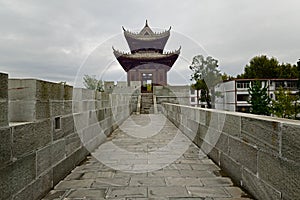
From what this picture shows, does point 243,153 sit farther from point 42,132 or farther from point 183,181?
point 42,132

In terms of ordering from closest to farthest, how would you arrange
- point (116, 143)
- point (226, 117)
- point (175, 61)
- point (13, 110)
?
point (13, 110), point (226, 117), point (116, 143), point (175, 61)

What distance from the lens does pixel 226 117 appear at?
304 centimetres

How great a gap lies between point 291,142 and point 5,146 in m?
1.87

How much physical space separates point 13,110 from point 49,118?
43 centimetres

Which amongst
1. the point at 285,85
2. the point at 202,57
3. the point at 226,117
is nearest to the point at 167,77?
the point at 202,57

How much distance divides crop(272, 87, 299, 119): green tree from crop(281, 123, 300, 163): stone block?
101 ft

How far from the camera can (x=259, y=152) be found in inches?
83.0

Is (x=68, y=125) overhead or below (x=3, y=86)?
below

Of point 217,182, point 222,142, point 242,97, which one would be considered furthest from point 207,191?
point 242,97

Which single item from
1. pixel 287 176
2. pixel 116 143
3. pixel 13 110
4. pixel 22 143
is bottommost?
pixel 116 143

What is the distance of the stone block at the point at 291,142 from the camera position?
61.3 inches

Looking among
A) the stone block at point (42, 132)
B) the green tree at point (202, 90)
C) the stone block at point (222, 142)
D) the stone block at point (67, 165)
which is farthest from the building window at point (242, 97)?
the stone block at point (42, 132)

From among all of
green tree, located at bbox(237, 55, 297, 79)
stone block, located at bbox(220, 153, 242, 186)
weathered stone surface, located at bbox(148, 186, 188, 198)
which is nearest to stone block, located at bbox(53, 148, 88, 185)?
weathered stone surface, located at bbox(148, 186, 188, 198)

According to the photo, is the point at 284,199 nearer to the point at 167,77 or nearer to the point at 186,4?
the point at 186,4
